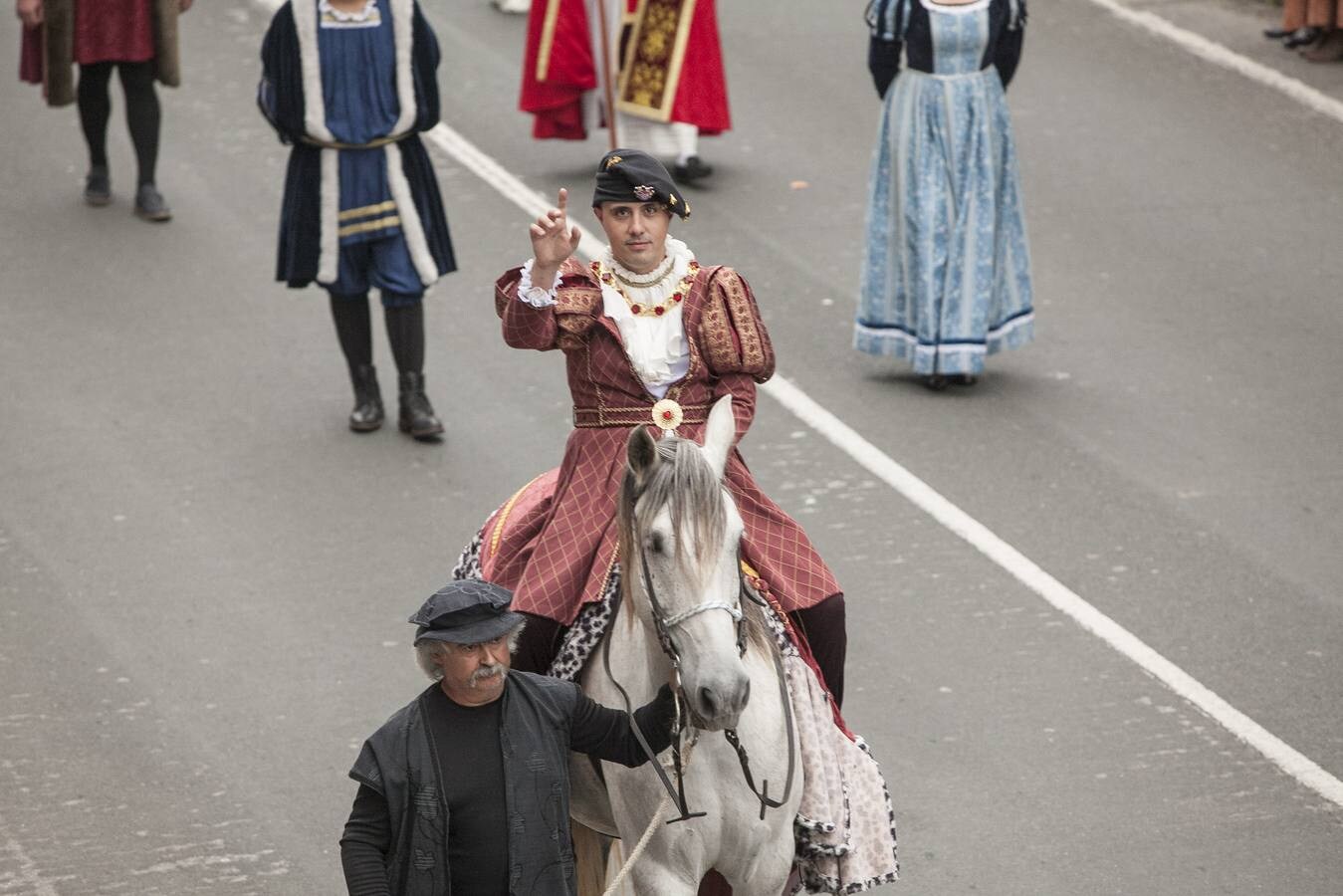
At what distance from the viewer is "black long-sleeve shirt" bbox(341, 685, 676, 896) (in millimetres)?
5449

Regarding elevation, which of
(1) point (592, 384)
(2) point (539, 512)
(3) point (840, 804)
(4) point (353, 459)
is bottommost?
(4) point (353, 459)

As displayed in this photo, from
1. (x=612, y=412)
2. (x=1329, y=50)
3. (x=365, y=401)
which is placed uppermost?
(x=612, y=412)

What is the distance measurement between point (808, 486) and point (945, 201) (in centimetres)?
188

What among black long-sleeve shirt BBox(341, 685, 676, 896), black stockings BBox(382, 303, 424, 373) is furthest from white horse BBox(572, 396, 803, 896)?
black stockings BBox(382, 303, 424, 373)

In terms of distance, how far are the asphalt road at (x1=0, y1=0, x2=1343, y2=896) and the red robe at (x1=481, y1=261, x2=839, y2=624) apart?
5.81 ft

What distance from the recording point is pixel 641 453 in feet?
18.1

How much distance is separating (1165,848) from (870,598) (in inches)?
82.7

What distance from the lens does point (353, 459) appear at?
11039 mm

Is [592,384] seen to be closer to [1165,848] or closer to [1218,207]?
[1165,848]

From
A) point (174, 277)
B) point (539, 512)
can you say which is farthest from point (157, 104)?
point (539, 512)

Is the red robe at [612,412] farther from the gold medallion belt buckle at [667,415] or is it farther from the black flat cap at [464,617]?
the black flat cap at [464,617]

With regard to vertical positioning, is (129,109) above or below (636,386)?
below

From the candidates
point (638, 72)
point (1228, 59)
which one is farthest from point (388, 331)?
point (1228, 59)

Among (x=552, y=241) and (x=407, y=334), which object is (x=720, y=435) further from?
(x=407, y=334)
